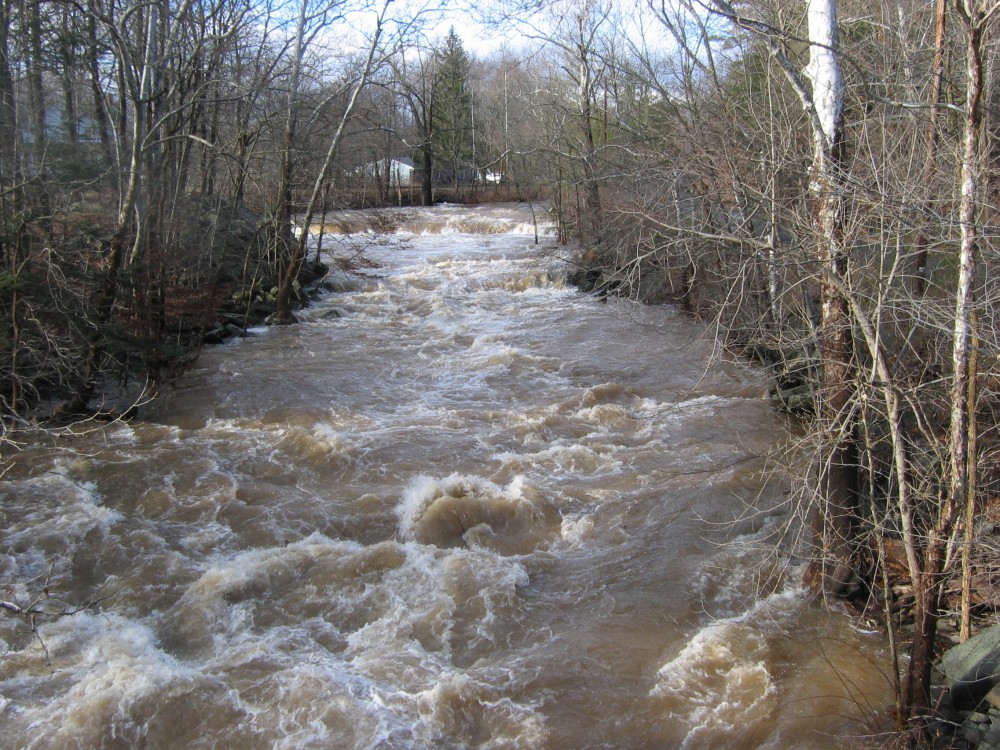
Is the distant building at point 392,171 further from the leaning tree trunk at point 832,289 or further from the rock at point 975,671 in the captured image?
the rock at point 975,671

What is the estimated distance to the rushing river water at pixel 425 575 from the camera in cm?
503

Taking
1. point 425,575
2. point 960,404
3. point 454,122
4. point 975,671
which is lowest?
point 425,575

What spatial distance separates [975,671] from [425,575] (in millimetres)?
4003

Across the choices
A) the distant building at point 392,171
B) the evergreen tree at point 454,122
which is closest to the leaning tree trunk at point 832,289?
the distant building at point 392,171

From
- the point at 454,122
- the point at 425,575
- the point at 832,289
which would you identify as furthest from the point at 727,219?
the point at 454,122

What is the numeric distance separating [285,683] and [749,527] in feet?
14.4

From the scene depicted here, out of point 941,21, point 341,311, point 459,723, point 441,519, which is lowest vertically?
point 459,723

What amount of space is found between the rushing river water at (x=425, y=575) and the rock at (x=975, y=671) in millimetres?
531

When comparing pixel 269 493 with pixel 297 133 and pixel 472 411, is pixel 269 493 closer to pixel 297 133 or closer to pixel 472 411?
pixel 472 411

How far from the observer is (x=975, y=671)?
4.49 metres

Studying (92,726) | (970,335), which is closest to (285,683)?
(92,726)

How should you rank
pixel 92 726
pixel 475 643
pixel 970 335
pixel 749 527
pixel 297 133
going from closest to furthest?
pixel 970 335
pixel 92 726
pixel 475 643
pixel 749 527
pixel 297 133

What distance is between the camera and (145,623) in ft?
19.6

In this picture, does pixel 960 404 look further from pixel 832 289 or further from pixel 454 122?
pixel 454 122
